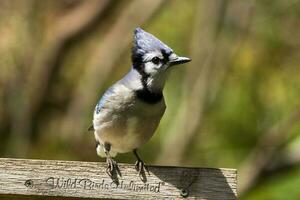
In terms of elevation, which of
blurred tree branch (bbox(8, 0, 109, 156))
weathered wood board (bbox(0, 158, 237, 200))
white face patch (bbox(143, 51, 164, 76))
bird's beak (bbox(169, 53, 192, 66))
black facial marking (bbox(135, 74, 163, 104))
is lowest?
blurred tree branch (bbox(8, 0, 109, 156))

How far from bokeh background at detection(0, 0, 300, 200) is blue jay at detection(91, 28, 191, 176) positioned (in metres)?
2.37

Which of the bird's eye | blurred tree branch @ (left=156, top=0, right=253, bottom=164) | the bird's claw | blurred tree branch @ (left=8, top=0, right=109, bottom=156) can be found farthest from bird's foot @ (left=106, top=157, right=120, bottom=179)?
blurred tree branch @ (left=8, top=0, right=109, bottom=156)

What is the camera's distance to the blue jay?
435cm

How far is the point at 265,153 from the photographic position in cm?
678

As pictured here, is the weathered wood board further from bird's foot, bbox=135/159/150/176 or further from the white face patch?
the white face patch

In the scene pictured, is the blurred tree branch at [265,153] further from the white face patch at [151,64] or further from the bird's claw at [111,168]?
the bird's claw at [111,168]

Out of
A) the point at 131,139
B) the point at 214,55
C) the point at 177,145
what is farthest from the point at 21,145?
the point at 131,139

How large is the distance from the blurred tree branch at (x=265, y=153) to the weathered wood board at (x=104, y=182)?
268 cm

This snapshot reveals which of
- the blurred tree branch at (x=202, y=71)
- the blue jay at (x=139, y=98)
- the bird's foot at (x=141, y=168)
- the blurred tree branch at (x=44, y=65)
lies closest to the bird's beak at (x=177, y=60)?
the blue jay at (x=139, y=98)

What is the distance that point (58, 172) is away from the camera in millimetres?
4027

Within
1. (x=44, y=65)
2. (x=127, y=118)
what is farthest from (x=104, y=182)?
(x=44, y=65)

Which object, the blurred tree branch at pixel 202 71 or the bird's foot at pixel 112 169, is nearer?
the bird's foot at pixel 112 169

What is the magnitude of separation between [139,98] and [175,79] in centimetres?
327

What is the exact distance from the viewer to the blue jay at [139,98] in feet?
14.3
